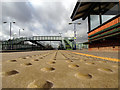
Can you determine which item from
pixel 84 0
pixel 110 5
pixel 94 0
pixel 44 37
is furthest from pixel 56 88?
pixel 44 37

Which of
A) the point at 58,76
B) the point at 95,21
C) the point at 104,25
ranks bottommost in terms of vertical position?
the point at 58,76

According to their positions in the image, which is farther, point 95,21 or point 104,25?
point 95,21

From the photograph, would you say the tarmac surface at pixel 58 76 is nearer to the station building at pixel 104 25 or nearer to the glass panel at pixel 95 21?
the station building at pixel 104 25

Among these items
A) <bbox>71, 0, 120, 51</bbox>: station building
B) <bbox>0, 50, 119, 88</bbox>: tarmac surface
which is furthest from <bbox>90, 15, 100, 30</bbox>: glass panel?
<bbox>0, 50, 119, 88</bbox>: tarmac surface

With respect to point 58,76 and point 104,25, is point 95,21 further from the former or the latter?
point 58,76

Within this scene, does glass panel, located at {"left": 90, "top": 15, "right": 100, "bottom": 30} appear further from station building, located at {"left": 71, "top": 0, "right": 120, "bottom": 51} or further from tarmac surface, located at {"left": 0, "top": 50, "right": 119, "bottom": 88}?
tarmac surface, located at {"left": 0, "top": 50, "right": 119, "bottom": 88}

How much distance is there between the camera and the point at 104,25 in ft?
26.3

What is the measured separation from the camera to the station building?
6.14 metres

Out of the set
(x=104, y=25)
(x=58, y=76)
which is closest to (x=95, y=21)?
(x=104, y=25)

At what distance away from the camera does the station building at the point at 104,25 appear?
614 centimetres

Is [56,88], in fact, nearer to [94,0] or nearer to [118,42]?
[118,42]

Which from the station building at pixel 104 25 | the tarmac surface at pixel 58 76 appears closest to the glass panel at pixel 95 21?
the station building at pixel 104 25

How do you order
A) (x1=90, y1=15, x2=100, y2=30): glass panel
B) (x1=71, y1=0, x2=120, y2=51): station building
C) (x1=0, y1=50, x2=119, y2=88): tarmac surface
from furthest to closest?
(x1=90, y1=15, x2=100, y2=30): glass panel < (x1=71, y1=0, x2=120, y2=51): station building < (x1=0, y1=50, x2=119, y2=88): tarmac surface

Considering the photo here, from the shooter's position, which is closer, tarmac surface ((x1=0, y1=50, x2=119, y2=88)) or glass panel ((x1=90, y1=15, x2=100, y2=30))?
tarmac surface ((x1=0, y1=50, x2=119, y2=88))
